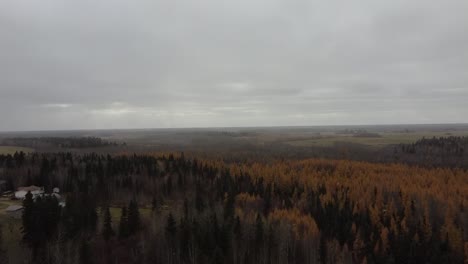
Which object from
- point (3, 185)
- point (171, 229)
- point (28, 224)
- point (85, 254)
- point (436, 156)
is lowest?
point (436, 156)

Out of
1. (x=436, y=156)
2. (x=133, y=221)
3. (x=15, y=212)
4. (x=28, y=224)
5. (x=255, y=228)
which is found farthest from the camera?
(x=436, y=156)

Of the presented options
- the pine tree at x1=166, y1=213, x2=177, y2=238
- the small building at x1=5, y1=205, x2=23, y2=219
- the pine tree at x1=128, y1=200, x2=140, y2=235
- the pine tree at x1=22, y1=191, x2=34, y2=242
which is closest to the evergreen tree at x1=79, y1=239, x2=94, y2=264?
the pine tree at x1=22, y1=191, x2=34, y2=242

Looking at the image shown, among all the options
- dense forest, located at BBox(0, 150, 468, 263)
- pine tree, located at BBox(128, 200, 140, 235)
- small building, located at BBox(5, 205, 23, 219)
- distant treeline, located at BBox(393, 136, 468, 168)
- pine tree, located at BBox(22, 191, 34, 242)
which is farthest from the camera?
distant treeline, located at BBox(393, 136, 468, 168)

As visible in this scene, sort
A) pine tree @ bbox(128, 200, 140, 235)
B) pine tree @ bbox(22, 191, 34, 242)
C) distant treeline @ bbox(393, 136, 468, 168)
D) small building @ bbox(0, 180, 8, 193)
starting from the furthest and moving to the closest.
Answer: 1. distant treeline @ bbox(393, 136, 468, 168)
2. small building @ bbox(0, 180, 8, 193)
3. pine tree @ bbox(128, 200, 140, 235)
4. pine tree @ bbox(22, 191, 34, 242)

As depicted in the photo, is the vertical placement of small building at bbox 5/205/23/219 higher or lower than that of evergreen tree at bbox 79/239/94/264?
higher

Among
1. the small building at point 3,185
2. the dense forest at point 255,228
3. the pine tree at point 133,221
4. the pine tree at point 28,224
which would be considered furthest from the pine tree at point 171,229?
the small building at point 3,185

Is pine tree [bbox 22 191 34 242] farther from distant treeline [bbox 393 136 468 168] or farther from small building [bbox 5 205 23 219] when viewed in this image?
distant treeline [bbox 393 136 468 168]

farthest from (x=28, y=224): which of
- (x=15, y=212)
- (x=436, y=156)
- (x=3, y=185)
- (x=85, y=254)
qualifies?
(x=436, y=156)

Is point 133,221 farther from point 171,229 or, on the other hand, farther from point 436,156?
point 436,156

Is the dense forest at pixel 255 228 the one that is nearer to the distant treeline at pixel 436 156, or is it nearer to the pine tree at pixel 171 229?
the pine tree at pixel 171 229

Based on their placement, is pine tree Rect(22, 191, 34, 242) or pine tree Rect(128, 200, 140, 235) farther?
pine tree Rect(128, 200, 140, 235)

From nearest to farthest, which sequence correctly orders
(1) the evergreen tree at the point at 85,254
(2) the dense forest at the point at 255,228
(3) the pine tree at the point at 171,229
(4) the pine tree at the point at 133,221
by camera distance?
(1) the evergreen tree at the point at 85,254 < (2) the dense forest at the point at 255,228 < (3) the pine tree at the point at 171,229 < (4) the pine tree at the point at 133,221
